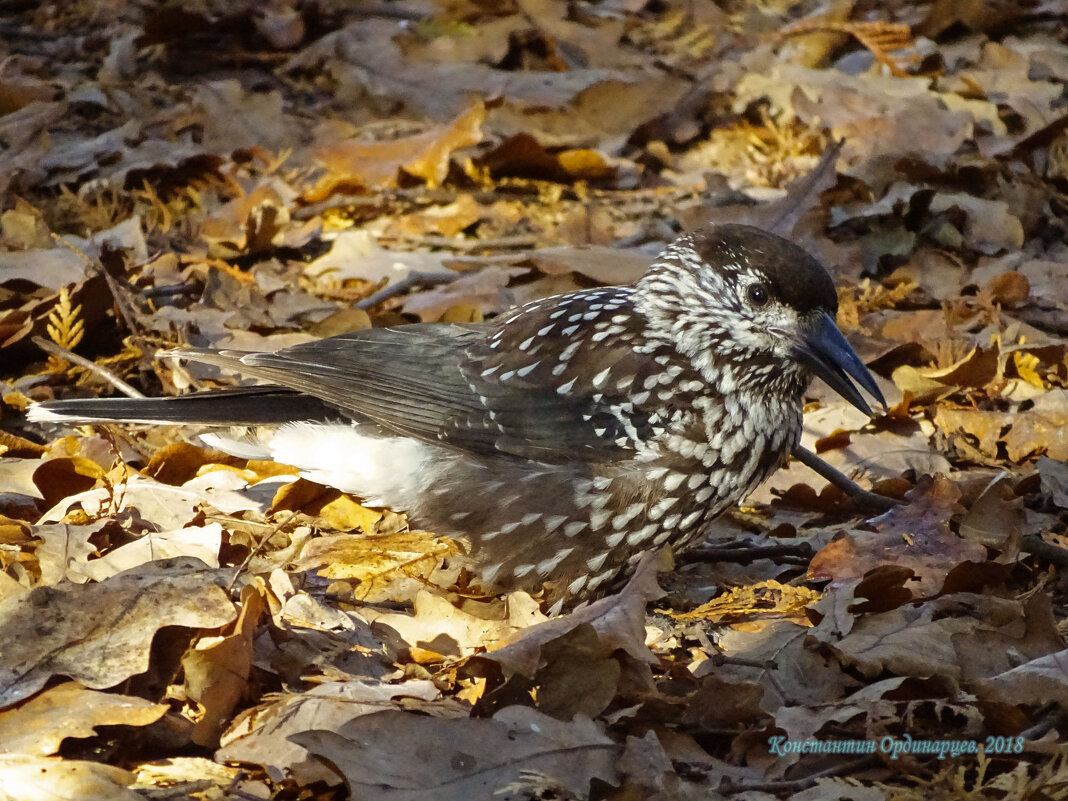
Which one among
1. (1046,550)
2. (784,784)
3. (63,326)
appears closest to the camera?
(784,784)

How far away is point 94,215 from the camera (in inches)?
225

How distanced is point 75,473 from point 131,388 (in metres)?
0.70

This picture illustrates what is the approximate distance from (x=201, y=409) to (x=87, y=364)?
712mm

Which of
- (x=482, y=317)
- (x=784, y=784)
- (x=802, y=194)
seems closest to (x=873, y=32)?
(x=802, y=194)

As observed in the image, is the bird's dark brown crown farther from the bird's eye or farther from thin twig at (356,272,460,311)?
thin twig at (356,272,460,311)

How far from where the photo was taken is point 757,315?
3.83 m

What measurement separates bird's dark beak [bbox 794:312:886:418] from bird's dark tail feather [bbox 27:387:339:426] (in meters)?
1.65

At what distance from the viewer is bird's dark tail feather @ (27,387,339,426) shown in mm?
3977

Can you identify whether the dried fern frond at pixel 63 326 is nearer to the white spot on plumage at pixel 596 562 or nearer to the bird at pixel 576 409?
the bird at pixel 576 409

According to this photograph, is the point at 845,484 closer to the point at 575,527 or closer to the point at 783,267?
the point at 783,267

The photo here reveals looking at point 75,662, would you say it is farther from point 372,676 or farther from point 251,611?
point 372,676

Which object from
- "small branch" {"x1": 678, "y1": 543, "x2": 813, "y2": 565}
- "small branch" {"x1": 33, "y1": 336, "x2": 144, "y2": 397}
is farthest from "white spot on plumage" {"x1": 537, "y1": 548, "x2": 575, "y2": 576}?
"small branch" {"x1": 33, "y1": 336, "x2": 144, "y2": 397}

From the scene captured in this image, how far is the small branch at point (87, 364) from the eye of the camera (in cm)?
450

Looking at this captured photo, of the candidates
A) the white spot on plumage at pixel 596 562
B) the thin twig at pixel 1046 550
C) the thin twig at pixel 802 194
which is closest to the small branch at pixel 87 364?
the white spot on plumage at pixel 596 562
